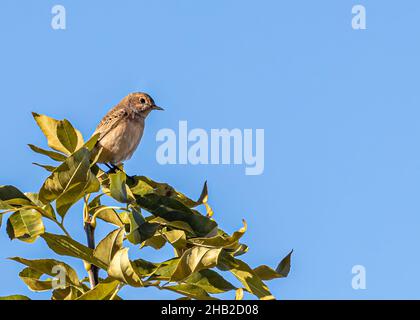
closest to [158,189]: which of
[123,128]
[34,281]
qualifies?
[34,281]

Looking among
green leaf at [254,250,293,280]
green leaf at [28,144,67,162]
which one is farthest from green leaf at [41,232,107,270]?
green leaf at [254,250,293,280]

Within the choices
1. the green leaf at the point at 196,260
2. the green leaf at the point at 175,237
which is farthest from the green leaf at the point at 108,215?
the green leaf at the point at 196,260

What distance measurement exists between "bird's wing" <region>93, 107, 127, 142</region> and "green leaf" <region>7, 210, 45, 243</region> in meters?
4.32

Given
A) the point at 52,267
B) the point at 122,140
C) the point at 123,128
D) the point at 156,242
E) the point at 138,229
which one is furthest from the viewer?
the point at 123,128

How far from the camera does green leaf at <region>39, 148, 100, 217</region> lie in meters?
4.86

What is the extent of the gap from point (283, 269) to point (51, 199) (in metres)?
1.53

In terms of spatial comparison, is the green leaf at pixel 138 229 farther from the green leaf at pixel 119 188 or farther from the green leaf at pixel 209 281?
the green leaf at pixel 209 281

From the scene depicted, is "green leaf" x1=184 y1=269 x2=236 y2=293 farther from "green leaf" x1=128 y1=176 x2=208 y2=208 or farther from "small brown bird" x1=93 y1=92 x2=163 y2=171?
"small brown bird" x1=93 y1=92 x2=163 y2=171

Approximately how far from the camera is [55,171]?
4.84 meters

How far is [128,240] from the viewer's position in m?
4.73

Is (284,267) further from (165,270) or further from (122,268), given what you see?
(122,268)

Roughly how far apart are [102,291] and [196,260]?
1.83 feet
